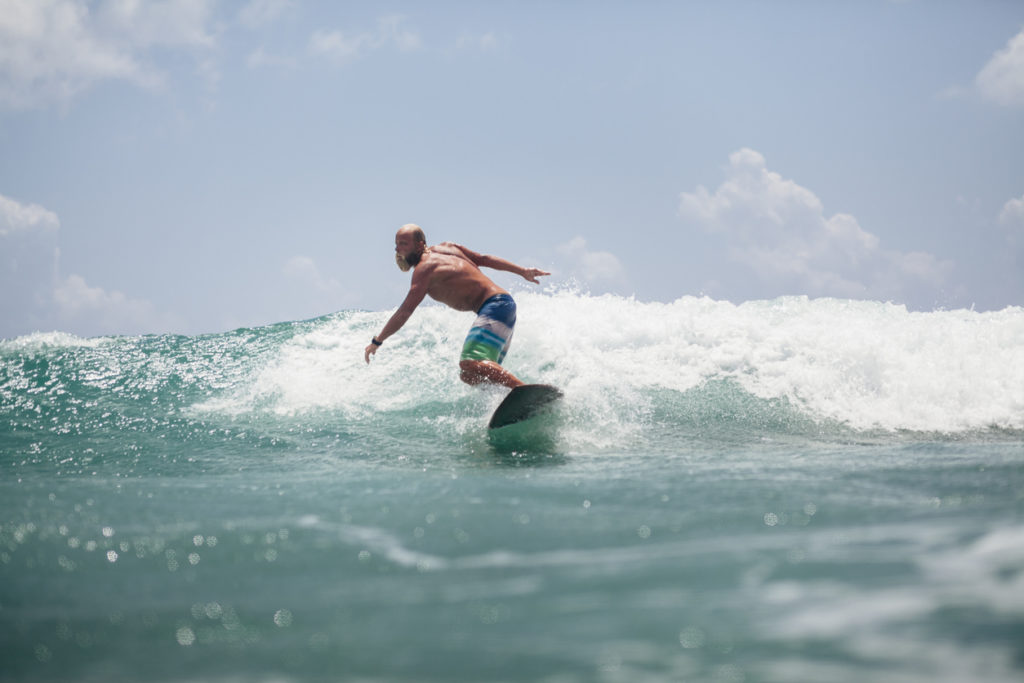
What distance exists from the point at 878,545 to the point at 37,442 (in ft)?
25.2

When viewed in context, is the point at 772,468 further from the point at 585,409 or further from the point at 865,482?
the point at 585,409

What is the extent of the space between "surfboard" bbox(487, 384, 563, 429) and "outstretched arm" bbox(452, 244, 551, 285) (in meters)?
1.53

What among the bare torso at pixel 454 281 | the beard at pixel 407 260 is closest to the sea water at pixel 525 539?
the bare torso at pixel 454 281

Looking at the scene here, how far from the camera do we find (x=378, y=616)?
207 cm

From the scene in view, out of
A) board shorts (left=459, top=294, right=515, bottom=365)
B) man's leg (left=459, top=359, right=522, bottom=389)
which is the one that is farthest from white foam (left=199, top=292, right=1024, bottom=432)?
board shorts (left=459, top=294, right=515, bottom=365)

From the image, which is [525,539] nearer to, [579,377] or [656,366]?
[579,377]

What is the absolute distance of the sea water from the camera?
1.82m

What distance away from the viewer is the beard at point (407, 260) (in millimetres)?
6684

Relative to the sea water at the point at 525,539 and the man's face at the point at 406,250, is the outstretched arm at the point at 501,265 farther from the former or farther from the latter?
the sea water at the point at 525,539

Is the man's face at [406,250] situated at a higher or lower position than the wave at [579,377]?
higher

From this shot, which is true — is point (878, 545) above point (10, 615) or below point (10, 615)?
above

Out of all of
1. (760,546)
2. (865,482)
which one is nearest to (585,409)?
(865,482)

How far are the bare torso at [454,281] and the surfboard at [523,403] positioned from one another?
121 centimetres

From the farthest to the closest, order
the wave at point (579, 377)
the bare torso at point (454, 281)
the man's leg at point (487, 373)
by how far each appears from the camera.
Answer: the wave at point (579, 377)
the bare torso at point (454, 281)
the man's leg at point (487, 373)
